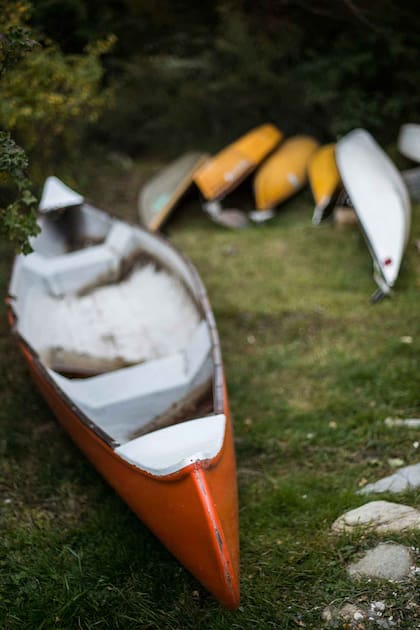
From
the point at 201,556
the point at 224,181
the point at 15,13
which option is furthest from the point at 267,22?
Result: the point at 201,556

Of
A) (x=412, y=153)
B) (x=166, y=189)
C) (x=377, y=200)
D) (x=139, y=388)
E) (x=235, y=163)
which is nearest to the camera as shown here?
(x=139, y=388)

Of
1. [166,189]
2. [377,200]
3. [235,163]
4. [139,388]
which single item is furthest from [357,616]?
[166,189]

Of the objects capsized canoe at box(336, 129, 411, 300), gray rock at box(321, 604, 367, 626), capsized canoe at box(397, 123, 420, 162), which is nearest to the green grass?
gray rock at box(321, 604, 367, 626)

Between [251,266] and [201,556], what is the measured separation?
12.7 ft

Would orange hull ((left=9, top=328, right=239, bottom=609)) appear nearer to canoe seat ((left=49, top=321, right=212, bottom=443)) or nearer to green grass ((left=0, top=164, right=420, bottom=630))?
→ green grass ((left=0, top=164, right=420, bottom=630))

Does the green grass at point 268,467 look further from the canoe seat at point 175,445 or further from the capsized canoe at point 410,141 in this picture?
the capsized canoe at point 410,141

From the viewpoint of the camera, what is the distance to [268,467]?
3.62 meters

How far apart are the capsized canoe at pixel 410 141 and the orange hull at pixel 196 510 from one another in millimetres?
4414

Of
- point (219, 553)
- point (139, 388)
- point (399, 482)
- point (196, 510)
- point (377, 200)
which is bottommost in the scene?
point (377, 200)

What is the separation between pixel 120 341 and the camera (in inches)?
191

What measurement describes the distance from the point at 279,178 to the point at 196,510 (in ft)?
A: 17.2

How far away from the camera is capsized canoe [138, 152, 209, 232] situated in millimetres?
7191

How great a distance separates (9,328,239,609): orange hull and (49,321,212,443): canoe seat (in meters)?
0.59

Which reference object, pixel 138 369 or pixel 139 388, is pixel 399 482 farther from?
pixel 138 369
